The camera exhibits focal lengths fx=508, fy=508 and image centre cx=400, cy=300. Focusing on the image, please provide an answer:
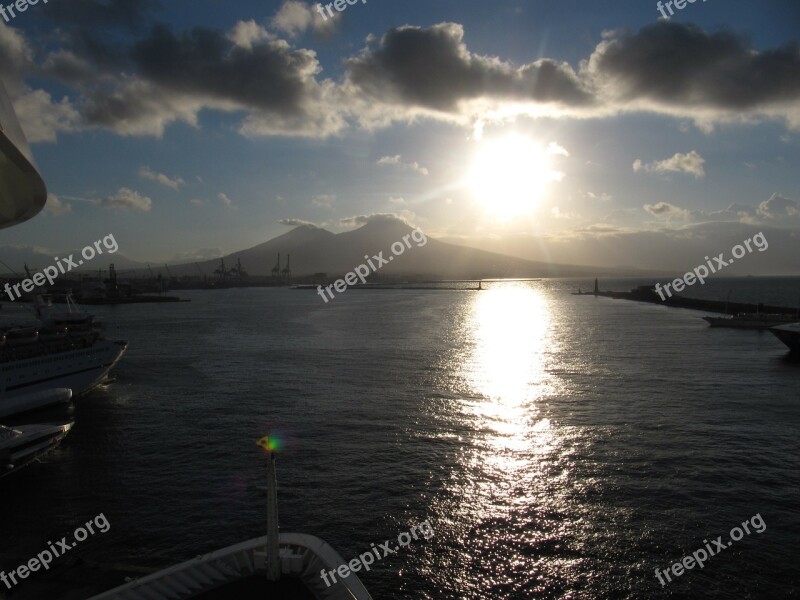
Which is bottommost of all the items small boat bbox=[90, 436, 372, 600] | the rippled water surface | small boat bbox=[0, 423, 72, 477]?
the rippled water surface

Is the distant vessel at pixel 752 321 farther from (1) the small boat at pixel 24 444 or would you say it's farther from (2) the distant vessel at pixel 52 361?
(1) the small boat at pixel 24 444

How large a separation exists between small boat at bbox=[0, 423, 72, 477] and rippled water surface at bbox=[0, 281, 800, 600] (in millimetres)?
410

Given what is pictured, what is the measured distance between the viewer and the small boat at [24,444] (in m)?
13.5

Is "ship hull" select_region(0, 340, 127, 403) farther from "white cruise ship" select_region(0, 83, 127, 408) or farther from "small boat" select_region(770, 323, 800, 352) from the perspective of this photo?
"small boat" select_region(770, 323, 800, 352)

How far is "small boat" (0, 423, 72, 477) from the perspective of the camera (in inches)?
531

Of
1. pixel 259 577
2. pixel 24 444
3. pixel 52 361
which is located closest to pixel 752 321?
pixel 259 577

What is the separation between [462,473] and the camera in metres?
13.3

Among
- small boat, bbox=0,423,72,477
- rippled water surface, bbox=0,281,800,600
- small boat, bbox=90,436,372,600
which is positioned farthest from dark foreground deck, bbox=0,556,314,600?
small boat, bbox=0,423,72,477

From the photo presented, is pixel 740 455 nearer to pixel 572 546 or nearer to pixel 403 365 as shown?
pixel 572 546

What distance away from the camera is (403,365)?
2972 cm

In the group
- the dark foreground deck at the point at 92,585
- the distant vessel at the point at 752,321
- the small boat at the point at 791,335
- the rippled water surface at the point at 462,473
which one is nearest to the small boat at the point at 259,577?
the dark foreground deck at the point at 92,585

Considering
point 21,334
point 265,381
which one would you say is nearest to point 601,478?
point 265,381

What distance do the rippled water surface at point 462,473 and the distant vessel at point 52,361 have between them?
1.62m

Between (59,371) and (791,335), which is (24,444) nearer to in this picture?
(59,371)
